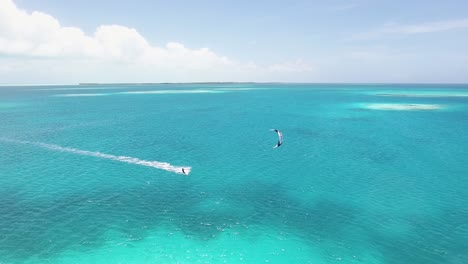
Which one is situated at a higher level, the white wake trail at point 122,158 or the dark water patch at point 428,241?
the white wake trail at point 122,158

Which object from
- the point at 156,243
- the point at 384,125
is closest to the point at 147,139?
the point at 156,243

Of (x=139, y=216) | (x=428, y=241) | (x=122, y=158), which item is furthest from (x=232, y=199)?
(x=122, y=158)

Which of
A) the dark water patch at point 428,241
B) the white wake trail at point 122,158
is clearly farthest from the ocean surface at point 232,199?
the white wake trail at point 122,158

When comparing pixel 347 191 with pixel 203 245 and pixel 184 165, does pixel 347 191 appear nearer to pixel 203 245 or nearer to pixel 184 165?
pixel 203 245

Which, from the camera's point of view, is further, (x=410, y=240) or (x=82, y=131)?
(x=82, y=131)

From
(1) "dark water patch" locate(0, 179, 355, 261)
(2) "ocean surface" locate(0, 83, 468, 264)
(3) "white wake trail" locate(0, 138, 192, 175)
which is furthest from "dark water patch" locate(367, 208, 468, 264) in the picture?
(3) "white wake trail" locate(0, 138, 192, 175)

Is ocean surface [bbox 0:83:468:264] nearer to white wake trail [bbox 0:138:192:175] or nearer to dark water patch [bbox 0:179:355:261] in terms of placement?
dark water patch [bbox 0:179:355:261]

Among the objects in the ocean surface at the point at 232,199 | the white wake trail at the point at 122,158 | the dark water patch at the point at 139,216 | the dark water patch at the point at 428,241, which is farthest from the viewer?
the white wake trail at the point at 122,158

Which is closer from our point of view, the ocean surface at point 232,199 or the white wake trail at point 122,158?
the ocean surface at point 232,199

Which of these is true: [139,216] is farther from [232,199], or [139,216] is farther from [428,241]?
[428,241]

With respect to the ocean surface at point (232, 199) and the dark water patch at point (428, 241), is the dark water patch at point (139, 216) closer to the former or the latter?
the ocean surface at point (232, 199)

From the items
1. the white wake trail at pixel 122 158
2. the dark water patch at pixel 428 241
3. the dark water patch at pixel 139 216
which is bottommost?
the dark water patch at pixel 428 241
